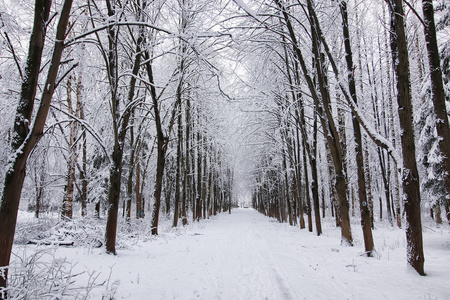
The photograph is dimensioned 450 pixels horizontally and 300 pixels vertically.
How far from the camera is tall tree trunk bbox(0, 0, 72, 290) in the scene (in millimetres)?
2936

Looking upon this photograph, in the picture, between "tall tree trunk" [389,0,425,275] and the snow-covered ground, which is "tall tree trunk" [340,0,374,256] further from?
"tall tree trunk" [389,0,425,275]

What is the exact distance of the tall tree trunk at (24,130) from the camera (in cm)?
294

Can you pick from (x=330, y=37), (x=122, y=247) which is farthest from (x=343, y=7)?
(x=122, y=247)

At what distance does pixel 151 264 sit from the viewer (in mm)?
5934

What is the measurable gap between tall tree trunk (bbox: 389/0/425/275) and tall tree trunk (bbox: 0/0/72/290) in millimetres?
5971

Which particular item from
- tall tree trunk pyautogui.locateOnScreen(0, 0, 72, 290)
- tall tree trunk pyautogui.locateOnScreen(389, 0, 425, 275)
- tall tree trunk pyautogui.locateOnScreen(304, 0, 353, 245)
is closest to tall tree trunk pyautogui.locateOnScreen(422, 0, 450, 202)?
tall tree trunk pyautogui.locateOnScreen(389, 0, 425, 275)

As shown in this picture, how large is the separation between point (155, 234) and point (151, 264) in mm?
5208

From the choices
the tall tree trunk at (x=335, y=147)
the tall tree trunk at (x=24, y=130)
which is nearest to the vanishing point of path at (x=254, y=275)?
the tall tree trunk at (x=335, y=147)

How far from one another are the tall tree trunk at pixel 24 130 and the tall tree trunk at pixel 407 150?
597 cm

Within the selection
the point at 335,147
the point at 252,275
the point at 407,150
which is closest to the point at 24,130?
the point at 252,275

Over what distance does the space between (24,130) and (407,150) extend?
642 cm

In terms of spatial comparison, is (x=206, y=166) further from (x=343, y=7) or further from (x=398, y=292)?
(x=398, y=292)

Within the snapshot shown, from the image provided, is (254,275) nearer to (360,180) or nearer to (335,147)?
(360,180)

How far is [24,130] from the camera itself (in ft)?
10.3
